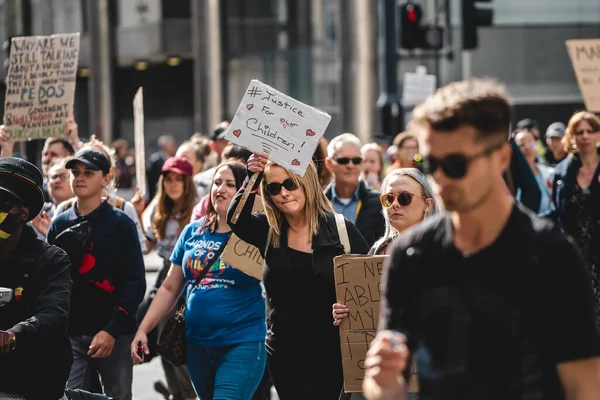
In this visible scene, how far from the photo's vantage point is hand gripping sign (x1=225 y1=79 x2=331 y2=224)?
5988 mm

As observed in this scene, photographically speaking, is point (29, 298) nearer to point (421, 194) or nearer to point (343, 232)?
point (343, 232)

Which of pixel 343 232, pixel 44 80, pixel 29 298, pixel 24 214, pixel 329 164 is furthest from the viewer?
pixel 44 80

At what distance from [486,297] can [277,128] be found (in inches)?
127

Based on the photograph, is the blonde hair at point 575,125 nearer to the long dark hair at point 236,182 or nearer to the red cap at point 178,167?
the red cap at point 178,167

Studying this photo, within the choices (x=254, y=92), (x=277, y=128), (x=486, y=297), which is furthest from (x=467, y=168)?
(x=254, y=92)

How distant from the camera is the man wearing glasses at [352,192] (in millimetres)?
7762

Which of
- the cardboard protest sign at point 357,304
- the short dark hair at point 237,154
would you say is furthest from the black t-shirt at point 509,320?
the short dark hair at point 237,154

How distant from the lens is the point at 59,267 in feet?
16.2

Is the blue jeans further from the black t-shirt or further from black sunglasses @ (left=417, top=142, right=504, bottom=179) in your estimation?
black sunglasses @ (left=417, top=142, right=504, bottom=179)

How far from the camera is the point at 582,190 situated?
845 cm

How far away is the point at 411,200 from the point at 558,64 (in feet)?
67.5

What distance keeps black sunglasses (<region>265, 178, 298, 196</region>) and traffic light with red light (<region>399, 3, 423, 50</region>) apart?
999cm

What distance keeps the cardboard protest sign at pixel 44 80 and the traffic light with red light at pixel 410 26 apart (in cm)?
730

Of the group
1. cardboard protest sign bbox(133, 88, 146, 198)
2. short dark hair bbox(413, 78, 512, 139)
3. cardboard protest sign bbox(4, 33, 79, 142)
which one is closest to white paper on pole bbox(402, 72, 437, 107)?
cardboard protest sign bbox(133, 88, 146, 198)
